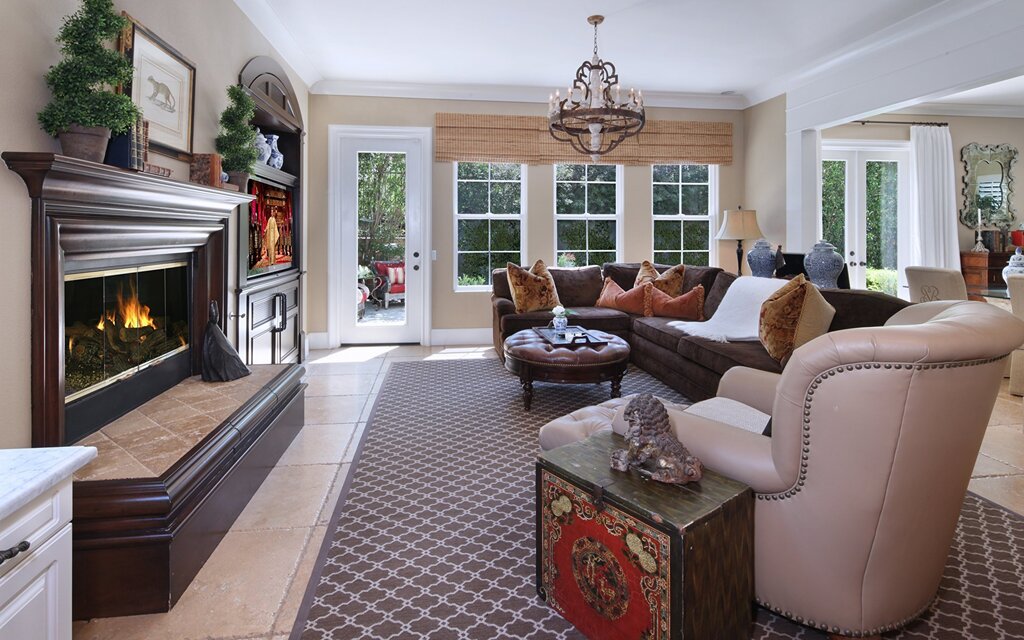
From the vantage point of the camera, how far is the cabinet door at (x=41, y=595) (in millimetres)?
1004

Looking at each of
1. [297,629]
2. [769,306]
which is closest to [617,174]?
[769,306]

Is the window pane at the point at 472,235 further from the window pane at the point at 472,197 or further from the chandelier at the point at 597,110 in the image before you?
the chandelier at the point at 597,110

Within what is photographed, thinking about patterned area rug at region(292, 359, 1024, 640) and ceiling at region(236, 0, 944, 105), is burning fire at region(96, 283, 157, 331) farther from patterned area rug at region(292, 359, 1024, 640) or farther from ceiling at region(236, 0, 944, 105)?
ceiling at region(236, 0, 944, 105)

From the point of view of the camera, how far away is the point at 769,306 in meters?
3.42

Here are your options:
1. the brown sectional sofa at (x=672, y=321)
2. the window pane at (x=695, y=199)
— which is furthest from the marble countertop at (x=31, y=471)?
the window pane at (x=695, y=199)

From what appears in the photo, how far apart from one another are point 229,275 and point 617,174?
444 centimetres

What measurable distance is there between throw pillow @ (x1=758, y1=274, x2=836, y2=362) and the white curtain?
4.16 meters

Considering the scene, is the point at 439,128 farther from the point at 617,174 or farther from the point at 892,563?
the point at 892,563

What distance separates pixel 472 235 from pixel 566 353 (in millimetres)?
3004

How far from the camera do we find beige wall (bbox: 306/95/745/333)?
19.6 ft

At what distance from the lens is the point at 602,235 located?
6.58 meters

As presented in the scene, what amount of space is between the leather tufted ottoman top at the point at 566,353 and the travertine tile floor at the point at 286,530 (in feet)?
3.58

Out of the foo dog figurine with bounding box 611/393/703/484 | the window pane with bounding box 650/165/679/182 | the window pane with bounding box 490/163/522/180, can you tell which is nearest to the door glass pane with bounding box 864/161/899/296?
the window pane with bounding box 650/165/679/182

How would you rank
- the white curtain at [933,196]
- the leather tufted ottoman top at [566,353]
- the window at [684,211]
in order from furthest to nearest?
the window at [684,211] < the white curtain at [933,196] < the leather tufted ottoman top at [566,353]
